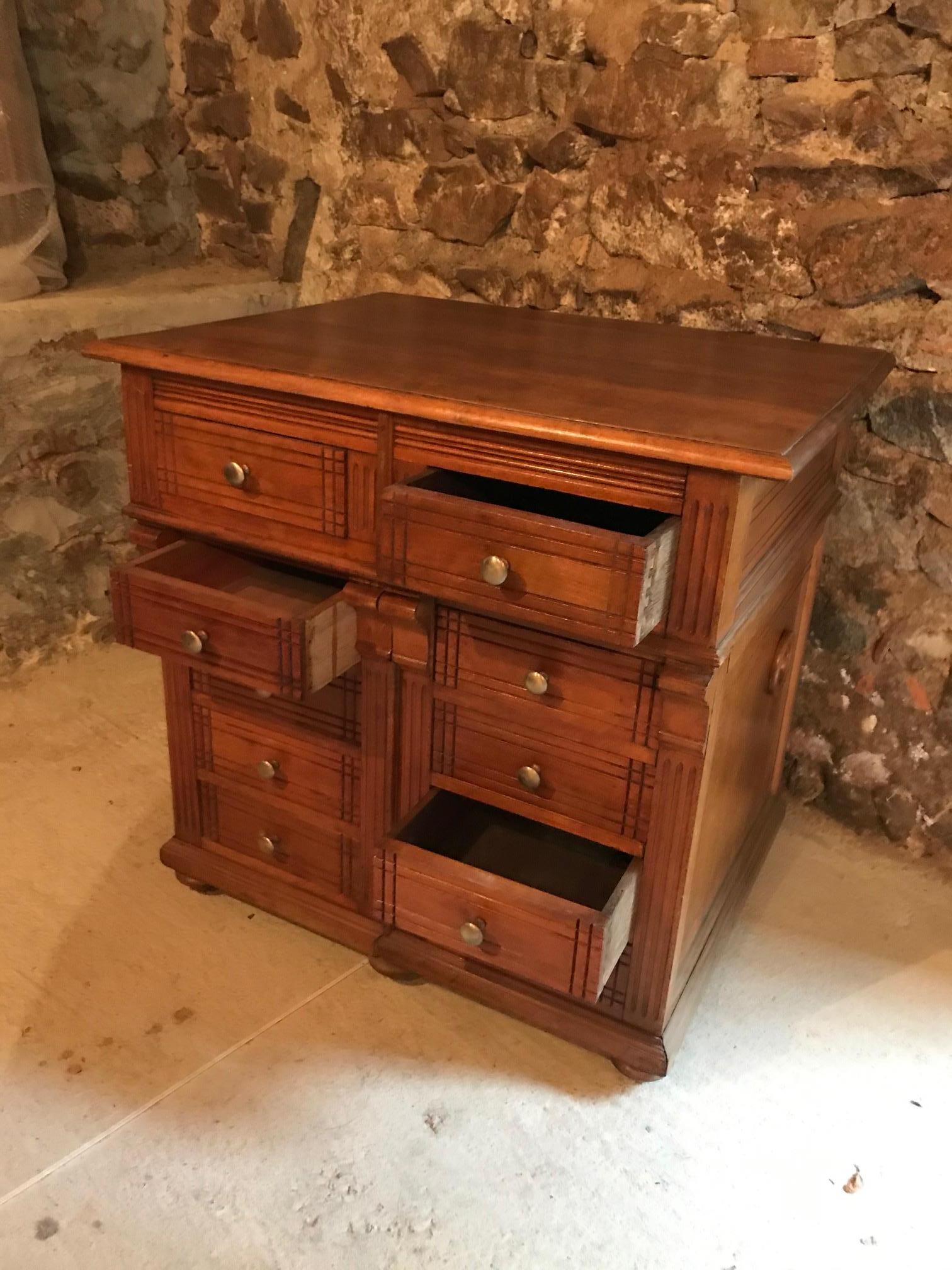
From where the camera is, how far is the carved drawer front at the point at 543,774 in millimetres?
1219

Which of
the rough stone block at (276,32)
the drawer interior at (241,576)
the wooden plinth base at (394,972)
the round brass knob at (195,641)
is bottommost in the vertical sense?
the wooden plinth base at (394,972)

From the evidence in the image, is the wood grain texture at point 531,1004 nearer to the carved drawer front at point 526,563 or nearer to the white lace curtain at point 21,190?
the carved drawer front at point 526,563

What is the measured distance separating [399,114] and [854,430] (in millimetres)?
998

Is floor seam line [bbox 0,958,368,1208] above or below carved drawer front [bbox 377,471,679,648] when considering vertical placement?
below

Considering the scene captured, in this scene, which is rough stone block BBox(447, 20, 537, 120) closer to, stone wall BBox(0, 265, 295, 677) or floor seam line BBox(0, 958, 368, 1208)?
stone wall BBox(0, 265, 295, 677)

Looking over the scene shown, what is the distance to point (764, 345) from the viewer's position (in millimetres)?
1513

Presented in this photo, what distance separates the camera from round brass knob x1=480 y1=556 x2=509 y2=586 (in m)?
1.07

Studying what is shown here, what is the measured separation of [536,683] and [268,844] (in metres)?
0.58

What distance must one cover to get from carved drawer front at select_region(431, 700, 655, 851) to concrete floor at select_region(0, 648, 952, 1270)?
341 mm

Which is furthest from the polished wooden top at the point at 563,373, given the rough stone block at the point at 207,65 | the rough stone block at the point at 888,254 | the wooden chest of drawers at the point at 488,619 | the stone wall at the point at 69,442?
the rough stone block at the point at 207,65

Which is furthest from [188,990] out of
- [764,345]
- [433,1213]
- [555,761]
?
[764,345]

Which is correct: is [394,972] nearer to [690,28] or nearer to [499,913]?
[499,913]

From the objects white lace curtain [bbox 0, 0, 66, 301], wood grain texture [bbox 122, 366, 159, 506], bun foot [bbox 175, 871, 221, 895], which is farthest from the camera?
white lace curtain [bbox 0, 0, 66, 301]

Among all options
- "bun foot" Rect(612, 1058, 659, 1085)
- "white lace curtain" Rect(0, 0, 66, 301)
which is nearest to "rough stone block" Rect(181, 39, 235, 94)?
"white lace curtain" Rect(0, 0, 66, 301)
